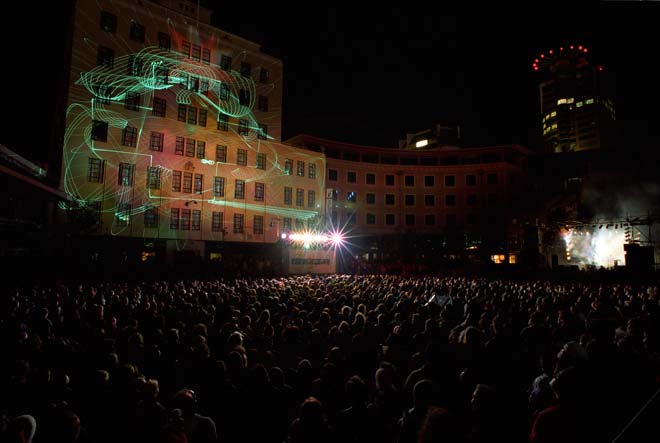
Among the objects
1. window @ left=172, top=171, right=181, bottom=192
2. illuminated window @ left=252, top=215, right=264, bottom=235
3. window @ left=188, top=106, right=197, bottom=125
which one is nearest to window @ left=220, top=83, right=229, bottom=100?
window @ left=188, top=106, right=197, bottom=125

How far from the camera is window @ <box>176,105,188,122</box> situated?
Result: 3441 centimetres

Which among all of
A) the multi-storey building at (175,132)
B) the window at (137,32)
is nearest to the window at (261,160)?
the multi-storey building at (175,132)

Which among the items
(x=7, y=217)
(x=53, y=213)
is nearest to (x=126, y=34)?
(x=53, y=213)

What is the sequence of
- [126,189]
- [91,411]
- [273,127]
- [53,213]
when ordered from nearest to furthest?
[91,411]
[53,213]
[126,189]
[273,127]

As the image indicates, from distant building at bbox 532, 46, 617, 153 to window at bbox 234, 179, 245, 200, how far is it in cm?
10813

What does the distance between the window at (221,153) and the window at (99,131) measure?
357 inches

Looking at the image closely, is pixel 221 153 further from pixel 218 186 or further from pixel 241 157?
pixel 218 186

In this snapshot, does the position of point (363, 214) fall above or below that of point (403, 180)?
below

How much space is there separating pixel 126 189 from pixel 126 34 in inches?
518

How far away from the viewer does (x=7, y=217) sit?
2052 cm

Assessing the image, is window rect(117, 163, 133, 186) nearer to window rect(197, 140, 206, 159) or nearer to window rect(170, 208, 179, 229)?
window rect(170, 208, 179, 229)

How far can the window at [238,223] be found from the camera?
120ft

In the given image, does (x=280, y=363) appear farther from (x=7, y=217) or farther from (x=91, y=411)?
(x=7, y=217)

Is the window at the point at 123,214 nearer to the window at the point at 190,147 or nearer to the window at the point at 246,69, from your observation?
the window at the point at 190,147
